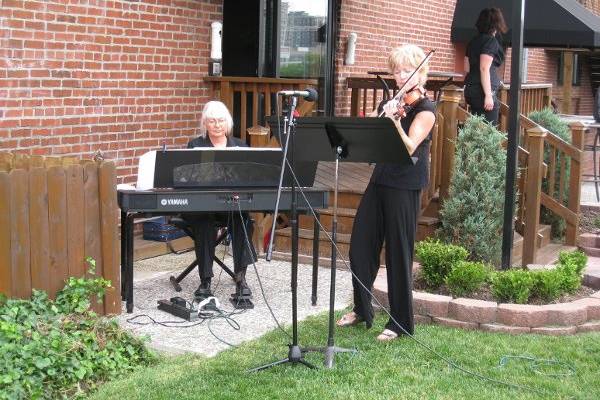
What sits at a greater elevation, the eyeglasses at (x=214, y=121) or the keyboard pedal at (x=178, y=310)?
the eyeglasses at (x=214, y=121)

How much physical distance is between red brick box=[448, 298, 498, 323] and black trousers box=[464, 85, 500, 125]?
335 centimetres

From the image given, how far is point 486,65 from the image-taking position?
29.1ft

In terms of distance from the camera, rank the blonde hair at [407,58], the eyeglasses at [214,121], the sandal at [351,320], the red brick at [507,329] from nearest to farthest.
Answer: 1. the blonde hair at [407,58]
2. the red brick at [507,329]
3. the sandal at [351,320]
4. the eyeglasses at [214,121]

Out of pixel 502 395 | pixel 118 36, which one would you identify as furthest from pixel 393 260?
pixel 118 36

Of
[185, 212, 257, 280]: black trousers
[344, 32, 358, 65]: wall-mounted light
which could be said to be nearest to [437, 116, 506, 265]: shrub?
[185, 212, 257, 280]: black trousers

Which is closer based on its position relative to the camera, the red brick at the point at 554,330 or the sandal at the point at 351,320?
the red brick at the point at 554,330

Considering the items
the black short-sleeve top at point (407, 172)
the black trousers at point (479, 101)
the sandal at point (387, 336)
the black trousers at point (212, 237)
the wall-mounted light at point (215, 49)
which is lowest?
the sandal at point (387, 336)

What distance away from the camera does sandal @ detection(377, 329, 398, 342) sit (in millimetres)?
5715

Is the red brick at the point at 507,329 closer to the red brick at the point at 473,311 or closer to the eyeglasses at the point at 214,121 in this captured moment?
the red brick at the point at 473,311

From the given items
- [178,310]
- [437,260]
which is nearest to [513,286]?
[437,260]

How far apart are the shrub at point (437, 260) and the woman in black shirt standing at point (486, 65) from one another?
107 inches

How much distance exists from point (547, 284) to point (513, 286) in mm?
226

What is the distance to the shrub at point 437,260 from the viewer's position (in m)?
6.56

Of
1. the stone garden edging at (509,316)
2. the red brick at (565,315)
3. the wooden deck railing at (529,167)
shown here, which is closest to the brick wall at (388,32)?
the wooden deck railing at (529,167)
